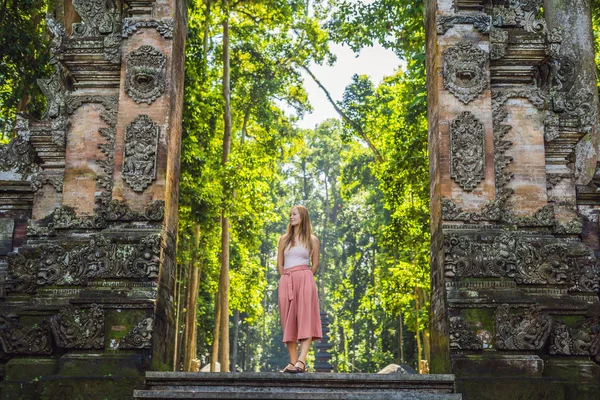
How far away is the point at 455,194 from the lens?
26.8 ft

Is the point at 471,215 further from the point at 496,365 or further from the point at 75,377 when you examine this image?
the point at 75,377

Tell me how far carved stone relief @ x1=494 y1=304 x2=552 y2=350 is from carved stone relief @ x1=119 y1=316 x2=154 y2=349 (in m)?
3.59

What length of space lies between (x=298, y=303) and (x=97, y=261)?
7.50 feet

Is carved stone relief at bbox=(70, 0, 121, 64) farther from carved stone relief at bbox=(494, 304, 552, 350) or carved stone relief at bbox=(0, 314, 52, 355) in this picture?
carved stone relief at bbox=(494, 304, 552, 350)

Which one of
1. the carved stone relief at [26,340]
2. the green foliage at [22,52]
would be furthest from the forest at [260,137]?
the carved stone relief at [26,340]

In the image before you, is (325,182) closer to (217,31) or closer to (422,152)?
(217,31)

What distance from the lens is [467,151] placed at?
27.1 ft

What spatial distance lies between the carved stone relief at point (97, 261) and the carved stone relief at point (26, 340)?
52cm

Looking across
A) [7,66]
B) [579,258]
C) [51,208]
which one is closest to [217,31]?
[7,66]

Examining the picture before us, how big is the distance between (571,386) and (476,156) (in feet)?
8.69

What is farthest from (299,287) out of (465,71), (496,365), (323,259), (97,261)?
(323,259)

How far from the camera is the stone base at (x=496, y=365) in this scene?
7.33 metres

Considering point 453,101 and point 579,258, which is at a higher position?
point 453,101

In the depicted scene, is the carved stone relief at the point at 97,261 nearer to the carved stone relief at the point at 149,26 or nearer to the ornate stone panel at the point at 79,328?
the ornate stone panel at the point at 79,328
